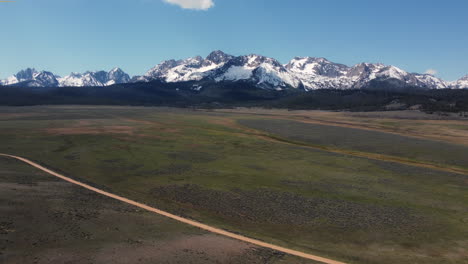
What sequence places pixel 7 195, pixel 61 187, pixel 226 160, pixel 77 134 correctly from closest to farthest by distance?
pixel 7 195, pixel 61 187, pixel 226 160, pixel 77 134

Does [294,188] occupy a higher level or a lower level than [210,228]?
lower

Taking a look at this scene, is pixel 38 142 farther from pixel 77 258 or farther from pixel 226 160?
pixel 77 258

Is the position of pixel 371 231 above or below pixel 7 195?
below

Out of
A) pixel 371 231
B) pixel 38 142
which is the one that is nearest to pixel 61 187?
pixel 371 231

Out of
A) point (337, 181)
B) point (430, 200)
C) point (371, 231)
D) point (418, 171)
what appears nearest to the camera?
A: point (371, 231)

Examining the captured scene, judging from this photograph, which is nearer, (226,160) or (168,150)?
(226,160)

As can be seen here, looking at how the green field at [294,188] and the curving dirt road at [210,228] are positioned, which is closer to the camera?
the curving dirt road at [210,228]

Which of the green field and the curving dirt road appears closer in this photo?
the curving dirt road

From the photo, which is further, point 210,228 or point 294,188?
point 294,188
